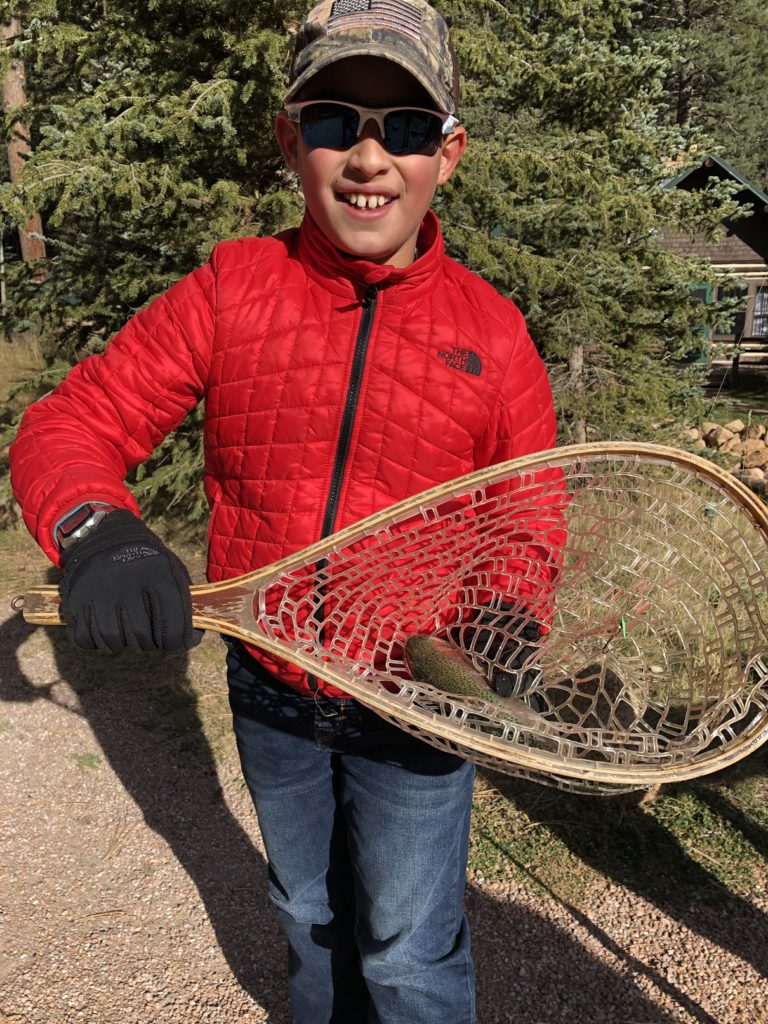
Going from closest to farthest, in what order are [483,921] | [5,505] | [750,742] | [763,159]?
[750,742] < [483,921] < [5,505] < [763,159]

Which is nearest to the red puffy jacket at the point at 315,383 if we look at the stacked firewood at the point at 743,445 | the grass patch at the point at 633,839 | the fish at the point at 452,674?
the fish at the point at 452,674

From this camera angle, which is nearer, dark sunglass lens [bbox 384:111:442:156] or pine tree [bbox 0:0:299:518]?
dark sunglass lens [bbox 384:111:442:156]

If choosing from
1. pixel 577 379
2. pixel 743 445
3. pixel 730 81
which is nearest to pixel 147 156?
pixel 577 379

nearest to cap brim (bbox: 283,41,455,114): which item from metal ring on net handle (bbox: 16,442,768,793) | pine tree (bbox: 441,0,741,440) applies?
metal ring on net handle (bbox: 16,442,768,793)

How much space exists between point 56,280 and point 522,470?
4181 millimetres

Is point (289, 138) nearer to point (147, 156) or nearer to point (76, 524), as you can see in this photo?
point (76, 524)

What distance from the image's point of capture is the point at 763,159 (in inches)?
957

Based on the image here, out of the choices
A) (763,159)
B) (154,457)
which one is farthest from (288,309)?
(763,159)

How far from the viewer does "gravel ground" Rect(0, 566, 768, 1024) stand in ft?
7.96

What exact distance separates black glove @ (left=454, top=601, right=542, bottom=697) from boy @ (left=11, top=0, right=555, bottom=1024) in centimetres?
20

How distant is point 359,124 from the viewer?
1.47 metres

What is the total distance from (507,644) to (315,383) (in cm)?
66

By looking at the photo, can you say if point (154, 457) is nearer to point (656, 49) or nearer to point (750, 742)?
point (656, 49)

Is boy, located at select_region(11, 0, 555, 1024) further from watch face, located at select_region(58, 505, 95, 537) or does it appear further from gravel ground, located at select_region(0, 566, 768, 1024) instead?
gravel ground, located at select_region(0, 566, 768, 1024)
